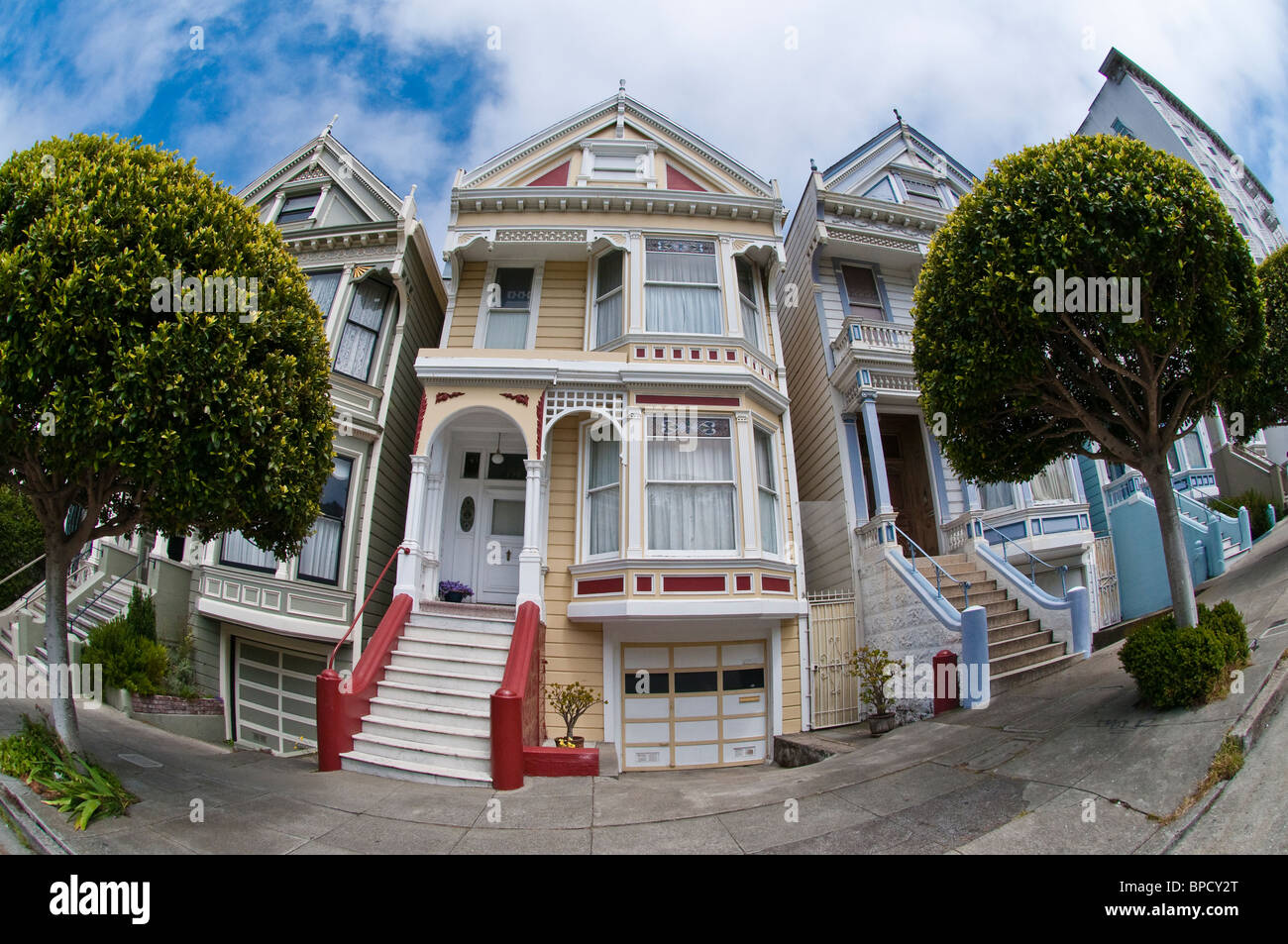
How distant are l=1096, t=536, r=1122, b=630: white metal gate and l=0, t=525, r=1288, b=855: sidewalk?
14.8 feet

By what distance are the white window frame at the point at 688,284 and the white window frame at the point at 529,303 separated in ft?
7.61

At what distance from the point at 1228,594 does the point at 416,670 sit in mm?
13133

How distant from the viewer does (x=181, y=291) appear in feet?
19.7

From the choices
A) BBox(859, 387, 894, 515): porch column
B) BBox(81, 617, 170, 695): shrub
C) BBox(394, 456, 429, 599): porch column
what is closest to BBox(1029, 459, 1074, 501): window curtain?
BBox(859, 387, 894, 515): porch column

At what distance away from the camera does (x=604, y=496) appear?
11.1m

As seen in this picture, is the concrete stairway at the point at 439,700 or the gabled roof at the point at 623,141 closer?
the concrete stairway at the point at 439,700

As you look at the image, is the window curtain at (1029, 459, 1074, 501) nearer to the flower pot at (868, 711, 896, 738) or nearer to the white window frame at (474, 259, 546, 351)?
the flower pot at (868, 711, 896, 738)

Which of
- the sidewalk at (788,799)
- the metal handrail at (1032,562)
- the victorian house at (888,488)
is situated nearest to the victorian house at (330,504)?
the sidewalk at (788,799)

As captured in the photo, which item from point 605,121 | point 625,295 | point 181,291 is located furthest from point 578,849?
point 605,121

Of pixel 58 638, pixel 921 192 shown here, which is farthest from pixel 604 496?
pixel 921 192

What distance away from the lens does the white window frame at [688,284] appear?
38.2 feet

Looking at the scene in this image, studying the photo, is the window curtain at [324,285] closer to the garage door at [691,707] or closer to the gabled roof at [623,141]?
the gabled roof at [623,141]

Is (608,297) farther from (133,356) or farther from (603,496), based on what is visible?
A: (133,356)

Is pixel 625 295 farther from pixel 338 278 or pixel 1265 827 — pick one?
pixel 1265 827
